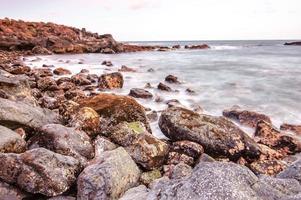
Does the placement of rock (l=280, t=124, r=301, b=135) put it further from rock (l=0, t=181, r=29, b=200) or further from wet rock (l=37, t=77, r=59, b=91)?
wet rock (l=37, t=77, r=59, b=91)

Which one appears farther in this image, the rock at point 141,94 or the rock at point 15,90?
A: the rock at point 141,94

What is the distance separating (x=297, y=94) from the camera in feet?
50.5

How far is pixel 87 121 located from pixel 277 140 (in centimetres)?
455

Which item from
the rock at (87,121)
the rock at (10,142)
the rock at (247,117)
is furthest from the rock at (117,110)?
the rock at (247,117)

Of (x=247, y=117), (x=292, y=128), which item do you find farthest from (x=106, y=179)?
(x=292, y=128)

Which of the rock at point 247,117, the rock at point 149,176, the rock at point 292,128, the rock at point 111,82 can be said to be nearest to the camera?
the rock at point 149,176

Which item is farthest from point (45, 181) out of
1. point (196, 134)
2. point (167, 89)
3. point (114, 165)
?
point (167, 89)

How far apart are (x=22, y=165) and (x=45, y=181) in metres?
0.42

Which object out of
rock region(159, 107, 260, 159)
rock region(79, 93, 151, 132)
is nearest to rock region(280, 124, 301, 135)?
rock region(159, 107, 260, 159)

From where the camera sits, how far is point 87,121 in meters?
7.00

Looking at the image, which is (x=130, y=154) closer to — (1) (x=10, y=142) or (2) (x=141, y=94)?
(1) (x=10, y=142)

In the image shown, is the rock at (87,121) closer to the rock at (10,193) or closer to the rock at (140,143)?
the rock at (140,143)

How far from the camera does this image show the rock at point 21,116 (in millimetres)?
6293

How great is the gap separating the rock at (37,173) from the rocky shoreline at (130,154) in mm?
13
